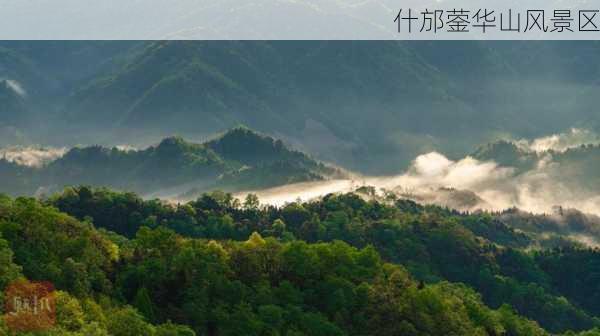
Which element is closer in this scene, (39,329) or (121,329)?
(39,329)

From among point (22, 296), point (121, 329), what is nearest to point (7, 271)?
point (22, 296)

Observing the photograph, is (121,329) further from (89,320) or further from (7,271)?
(7,271)

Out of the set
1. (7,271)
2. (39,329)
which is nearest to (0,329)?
(39,329)

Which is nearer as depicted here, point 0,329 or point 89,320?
point 0,329

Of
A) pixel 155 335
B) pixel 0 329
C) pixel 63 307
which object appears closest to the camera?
pixel 0 329

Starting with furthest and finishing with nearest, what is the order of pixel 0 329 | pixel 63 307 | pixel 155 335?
pixel 155 335
pixel 63 307
pixel 0 329

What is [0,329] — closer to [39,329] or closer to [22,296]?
[39,329]

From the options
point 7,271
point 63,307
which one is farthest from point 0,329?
point 7,271

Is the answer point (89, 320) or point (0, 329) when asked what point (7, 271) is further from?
point (0, 329)
